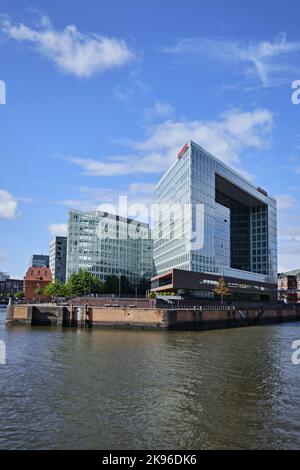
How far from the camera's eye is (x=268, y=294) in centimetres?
16038

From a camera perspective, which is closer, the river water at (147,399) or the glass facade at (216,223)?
the river water at (147,399)

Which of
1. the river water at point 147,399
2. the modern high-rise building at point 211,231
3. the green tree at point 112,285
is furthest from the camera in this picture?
the green tree at point 112,285

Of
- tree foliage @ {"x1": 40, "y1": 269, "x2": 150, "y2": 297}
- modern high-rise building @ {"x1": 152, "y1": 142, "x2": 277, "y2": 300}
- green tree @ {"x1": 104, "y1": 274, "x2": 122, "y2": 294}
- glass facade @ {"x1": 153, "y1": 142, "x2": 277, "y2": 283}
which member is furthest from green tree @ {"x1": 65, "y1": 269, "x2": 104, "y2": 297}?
glass facade @ {"x1": 153, "y1": 142, "x2": 277, "y2": 283}

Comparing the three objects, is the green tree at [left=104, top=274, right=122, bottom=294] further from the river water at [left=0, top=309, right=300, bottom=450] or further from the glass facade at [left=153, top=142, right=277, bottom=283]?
the river water at [left=0, top=309, right=300, bottom=450]

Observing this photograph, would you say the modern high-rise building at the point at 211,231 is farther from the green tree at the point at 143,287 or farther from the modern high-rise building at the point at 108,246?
the modern high-rise building at the point at 108,246

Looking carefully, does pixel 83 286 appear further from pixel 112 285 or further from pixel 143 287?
pixel 143 287

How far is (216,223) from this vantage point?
128625 mm

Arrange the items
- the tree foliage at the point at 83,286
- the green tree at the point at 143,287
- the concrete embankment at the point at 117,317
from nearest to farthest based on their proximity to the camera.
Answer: the concrete embankment at the point at 117,317, the tree foliage at the point at 83,286, the green tree at the point at 143,287

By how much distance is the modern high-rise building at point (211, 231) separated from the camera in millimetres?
116750

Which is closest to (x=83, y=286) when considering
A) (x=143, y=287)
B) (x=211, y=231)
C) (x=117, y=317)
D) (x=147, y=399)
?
(x=211, y=231)

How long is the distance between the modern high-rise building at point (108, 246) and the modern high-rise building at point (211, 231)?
22.7 metres

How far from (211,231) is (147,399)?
101 m

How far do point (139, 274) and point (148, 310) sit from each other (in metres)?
117

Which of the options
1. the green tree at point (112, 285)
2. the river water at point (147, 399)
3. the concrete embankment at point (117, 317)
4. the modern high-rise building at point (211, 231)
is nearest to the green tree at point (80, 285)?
the modern high-rise building at point (211, 231)
